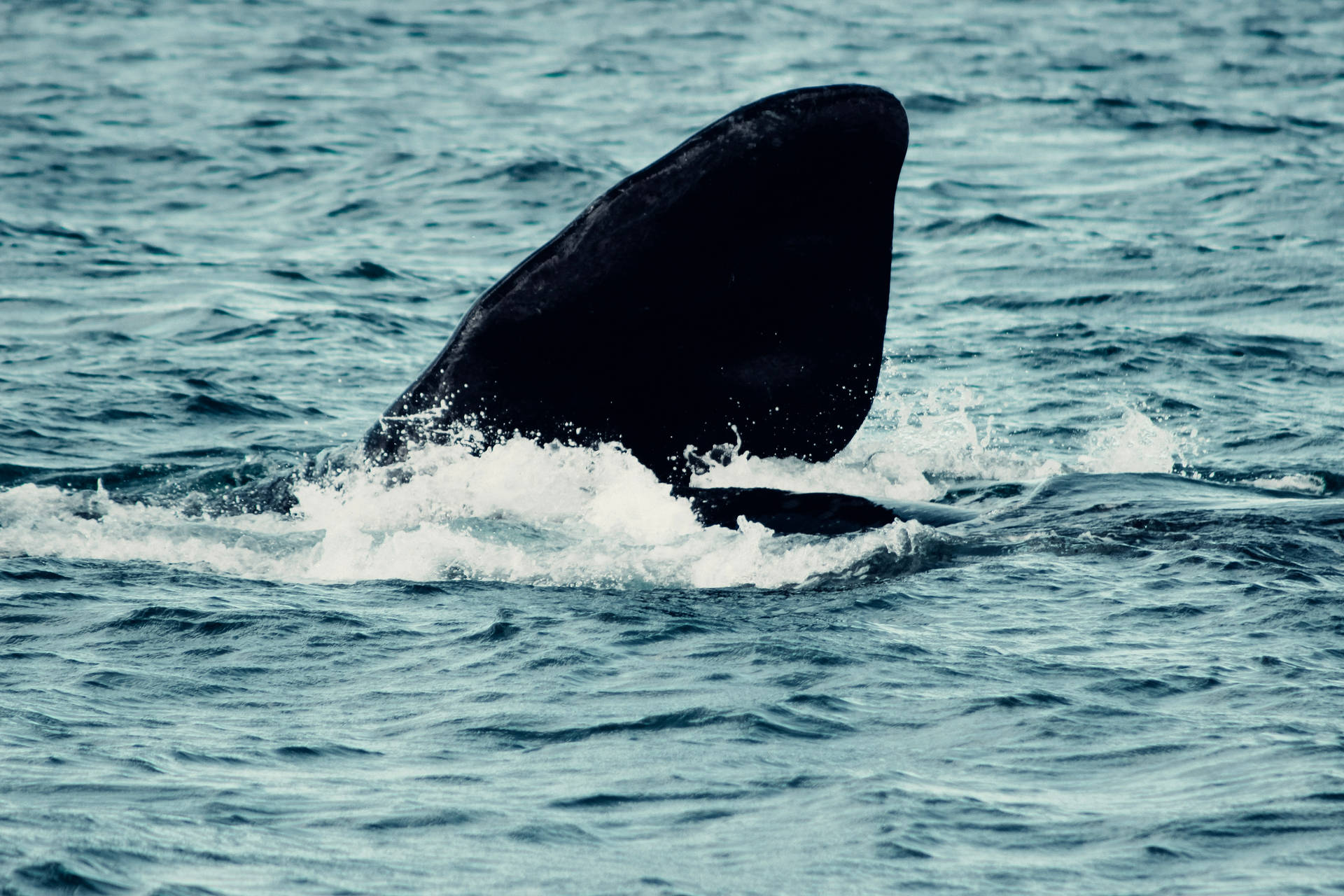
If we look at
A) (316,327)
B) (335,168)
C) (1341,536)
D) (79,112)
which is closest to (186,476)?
(316,327)

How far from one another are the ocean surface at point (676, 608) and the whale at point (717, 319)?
214 millimetres

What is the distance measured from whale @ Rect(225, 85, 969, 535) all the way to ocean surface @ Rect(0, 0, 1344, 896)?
214 millimetres

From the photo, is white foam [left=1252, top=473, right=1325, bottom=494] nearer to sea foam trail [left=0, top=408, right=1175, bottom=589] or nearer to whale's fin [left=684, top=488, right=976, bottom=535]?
sea foam trail [left=0, top=408, right=1175, bottom=589]

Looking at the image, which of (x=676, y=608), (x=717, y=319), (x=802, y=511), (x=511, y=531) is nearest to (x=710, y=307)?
(x=717, y=319)

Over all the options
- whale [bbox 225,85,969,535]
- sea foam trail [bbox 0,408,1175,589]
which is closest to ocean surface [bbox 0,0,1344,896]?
sea foam trail [bbox 0,408,1175,589]

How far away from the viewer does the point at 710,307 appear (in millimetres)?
7824

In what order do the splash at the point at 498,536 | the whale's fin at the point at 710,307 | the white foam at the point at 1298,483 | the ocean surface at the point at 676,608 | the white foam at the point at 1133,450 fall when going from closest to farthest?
the ocean surface at the point at 676,608 < the whale's fin at the point at 710,307 < the splash at the point at 498,536 < the white foam at the point at 1298,483 < the white foam at the point at 1133,450

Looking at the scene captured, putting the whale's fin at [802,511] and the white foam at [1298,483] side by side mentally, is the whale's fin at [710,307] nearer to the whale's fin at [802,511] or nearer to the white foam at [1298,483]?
the whale's fin at [802,511]

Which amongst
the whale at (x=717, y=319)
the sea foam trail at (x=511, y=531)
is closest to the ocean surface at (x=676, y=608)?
the sea foam trail at (x=511, y=531)

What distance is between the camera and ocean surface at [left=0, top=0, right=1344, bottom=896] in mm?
5125

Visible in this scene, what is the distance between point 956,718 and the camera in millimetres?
6086

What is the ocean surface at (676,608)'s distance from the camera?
5.12 meters

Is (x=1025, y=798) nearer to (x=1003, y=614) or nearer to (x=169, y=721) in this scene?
(x=1003, y=614)

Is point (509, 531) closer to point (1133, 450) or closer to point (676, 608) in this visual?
point (676, 608)
